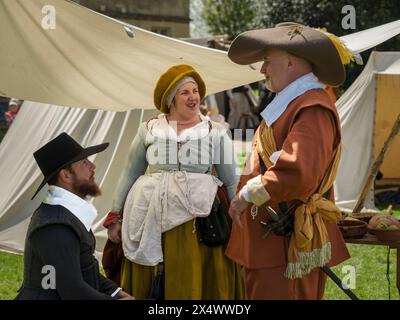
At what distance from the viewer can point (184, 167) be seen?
347cm

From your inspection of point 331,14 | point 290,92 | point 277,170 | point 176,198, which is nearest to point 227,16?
point 331,14

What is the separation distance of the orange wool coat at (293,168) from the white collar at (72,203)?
2.17 ft

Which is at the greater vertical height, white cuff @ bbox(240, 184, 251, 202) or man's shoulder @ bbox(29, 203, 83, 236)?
A: white cuff @ bbox(240, 184, 251, 202)

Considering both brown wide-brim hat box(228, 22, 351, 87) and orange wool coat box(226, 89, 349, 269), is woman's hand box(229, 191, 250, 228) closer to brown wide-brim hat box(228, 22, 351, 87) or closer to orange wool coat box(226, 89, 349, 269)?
orange wool coat box(226, 89, 349, 269)

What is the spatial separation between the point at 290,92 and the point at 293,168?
0.37 meters

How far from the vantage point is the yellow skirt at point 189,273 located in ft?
11.0

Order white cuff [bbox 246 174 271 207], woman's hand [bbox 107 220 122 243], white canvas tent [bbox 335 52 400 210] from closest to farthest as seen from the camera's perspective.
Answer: white cuff [bbox 246 174 271 207] → woman's hand [bbox 107 220 122 243] → white canvas tent [bbox 335 52 400 210]

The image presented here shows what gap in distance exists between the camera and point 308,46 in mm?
2688

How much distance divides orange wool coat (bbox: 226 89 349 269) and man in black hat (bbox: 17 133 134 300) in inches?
24.7

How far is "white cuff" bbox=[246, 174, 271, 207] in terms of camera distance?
257cm

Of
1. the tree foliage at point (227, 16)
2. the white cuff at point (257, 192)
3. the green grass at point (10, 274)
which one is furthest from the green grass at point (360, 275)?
the tree foliage at point (227, 16)

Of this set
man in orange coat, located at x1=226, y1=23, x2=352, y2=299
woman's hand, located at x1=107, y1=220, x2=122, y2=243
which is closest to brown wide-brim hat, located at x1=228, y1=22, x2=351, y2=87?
man in orange coat, located at x1=226, y1=23, x2=352, y2=299

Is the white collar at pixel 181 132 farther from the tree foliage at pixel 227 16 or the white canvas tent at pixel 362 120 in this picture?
the tree foliage at pixel 227 16
